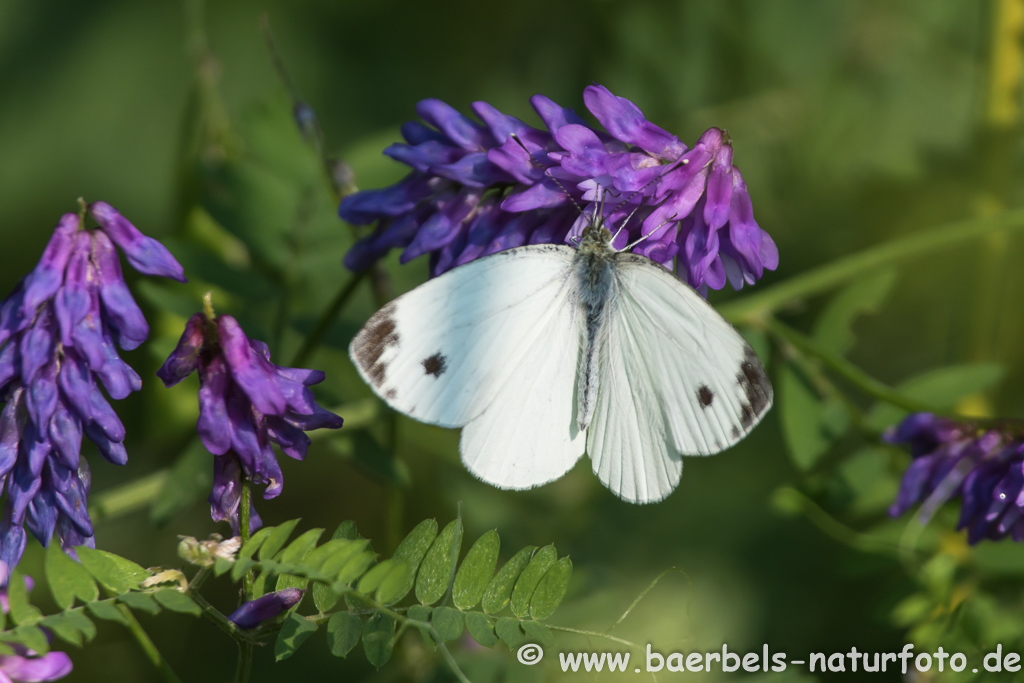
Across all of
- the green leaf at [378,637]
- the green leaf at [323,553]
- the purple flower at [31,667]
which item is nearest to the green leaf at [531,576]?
the green leaf at [378,637]

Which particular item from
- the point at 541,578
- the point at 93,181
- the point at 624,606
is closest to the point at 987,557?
the point at 624,606

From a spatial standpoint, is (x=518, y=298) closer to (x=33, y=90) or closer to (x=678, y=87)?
(x=678, y=87)

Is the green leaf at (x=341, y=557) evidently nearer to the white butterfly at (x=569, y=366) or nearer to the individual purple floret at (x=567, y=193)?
the white butterfly at (x=569, y=366)

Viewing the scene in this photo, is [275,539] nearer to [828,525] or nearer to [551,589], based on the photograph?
[551,589]

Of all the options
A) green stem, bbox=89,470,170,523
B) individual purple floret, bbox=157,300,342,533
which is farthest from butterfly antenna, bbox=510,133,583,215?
green stem, bbox=89,470,170,523

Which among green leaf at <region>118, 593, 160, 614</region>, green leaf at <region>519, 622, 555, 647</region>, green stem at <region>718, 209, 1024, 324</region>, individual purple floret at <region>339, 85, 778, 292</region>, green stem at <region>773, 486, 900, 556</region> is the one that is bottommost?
green stem at <region>773, 486, 900, 556</region>

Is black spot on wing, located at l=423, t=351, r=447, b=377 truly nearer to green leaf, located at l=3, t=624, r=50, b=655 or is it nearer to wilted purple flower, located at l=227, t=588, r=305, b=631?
wilted purple flower, located at l=227, t=588, r=305, b=631
